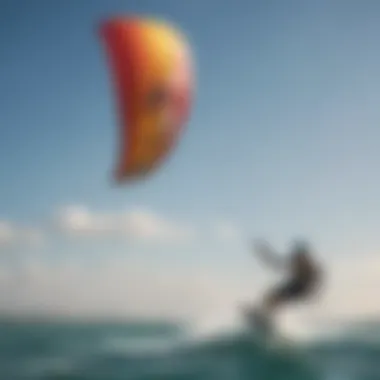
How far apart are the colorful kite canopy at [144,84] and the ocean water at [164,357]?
2.55ft

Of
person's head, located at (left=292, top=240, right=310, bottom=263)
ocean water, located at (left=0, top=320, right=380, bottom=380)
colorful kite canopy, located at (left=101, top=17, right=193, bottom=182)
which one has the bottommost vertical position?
ocean water, located at (left=0, top=320, right=380, bottom=380)

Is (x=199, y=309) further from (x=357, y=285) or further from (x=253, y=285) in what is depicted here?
(x=357, y=285)

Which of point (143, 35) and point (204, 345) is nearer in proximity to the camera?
point (143, 35)

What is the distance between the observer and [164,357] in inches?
111

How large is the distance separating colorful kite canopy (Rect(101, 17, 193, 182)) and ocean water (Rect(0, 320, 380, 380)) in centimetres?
78

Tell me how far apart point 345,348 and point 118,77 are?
1598mm

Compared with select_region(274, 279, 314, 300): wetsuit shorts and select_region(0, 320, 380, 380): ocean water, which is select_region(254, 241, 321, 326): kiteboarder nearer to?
select_region(274, 279, 314, 300): wetsuit shorts

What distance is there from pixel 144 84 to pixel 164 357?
1.25 m

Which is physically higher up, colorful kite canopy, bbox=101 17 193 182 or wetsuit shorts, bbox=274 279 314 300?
colorful kite canopy, bbox=101 17 193 182

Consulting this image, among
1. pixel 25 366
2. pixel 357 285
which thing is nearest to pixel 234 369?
pixel 357 285

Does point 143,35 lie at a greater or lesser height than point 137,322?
greater

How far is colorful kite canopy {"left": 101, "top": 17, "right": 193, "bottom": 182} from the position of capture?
8.73ft

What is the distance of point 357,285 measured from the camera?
280cm

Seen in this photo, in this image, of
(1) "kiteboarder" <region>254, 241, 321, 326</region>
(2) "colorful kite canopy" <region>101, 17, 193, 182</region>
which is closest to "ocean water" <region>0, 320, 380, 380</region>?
(1) "kiteboarder" <region>254, 241, 321, 326</region>
